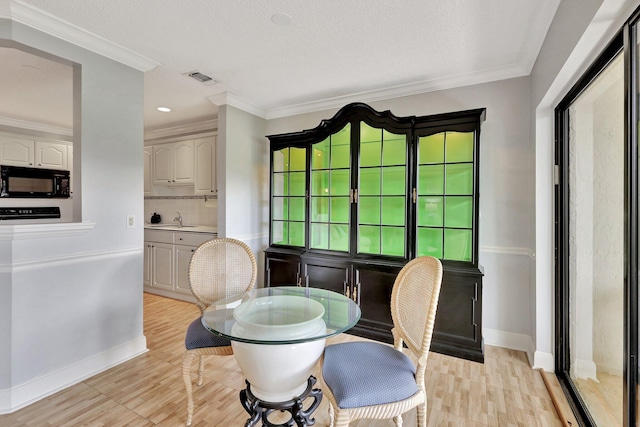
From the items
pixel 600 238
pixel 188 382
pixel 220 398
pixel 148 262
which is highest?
pixel 600 238

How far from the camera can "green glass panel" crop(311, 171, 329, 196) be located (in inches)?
129

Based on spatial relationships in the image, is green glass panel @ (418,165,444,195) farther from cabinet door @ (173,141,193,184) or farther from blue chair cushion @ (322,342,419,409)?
cabinet door @ (173,141,193,184)

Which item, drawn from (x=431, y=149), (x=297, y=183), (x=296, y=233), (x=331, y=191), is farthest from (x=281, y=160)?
(x=431, y=149)

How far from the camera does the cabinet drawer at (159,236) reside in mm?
4082

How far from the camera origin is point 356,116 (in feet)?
9.91

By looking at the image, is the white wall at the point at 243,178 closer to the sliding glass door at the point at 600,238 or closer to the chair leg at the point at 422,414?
the chair leg at the point at 422,414

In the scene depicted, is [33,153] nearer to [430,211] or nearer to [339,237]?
[339,237]

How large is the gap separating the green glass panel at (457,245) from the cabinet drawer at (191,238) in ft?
8.71

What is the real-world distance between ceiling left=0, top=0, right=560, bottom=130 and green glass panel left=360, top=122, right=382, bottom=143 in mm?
448

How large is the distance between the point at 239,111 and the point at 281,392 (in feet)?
9.93

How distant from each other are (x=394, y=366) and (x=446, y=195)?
1.72 m

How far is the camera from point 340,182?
3.20 meters

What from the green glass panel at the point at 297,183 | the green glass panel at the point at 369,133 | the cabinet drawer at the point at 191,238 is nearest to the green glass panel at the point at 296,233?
the green glass panel at the point at 297,183

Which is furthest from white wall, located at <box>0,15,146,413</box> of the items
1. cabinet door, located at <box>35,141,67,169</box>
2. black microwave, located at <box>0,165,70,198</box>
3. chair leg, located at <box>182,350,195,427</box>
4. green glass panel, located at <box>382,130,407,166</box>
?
cabinet door, located at <box>35,141,67,169</box>
